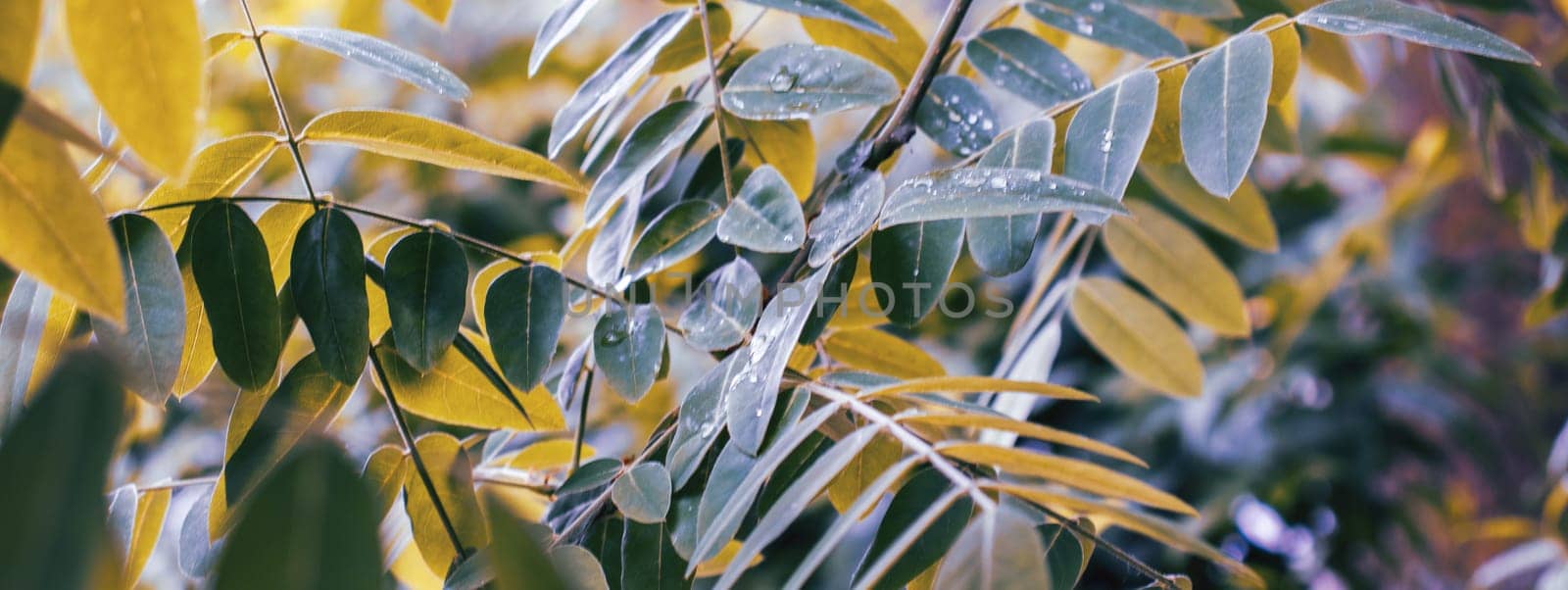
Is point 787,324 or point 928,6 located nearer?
point 787,324

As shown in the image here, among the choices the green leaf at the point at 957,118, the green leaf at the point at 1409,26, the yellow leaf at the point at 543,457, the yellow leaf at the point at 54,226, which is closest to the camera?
the yellow leaf at the point at 54,226

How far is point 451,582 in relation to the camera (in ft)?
1.28

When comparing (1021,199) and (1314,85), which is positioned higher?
(1021,199)

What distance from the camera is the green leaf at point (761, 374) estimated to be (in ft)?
1.20

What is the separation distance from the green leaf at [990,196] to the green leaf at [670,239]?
4.6 inches

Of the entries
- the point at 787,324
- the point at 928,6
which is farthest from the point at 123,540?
the point at 928,6

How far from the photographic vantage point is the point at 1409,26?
42cm

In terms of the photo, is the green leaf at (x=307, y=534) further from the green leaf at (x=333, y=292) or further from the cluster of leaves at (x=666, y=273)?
the green leaf at (x=333, y=292)

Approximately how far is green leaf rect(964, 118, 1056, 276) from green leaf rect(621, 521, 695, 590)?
0.56 feet

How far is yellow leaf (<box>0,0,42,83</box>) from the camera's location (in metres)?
0.25

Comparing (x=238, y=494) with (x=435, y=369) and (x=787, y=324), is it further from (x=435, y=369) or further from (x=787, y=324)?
(x=787, y=324)

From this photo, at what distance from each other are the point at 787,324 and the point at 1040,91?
0.24m

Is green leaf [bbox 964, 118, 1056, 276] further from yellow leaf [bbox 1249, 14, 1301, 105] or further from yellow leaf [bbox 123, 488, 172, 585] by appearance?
yellow leaf [bbox 123, 488, 172, 585]

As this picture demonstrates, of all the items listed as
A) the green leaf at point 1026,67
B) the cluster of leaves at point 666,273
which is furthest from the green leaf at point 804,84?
the green leaf at point 1026,67
